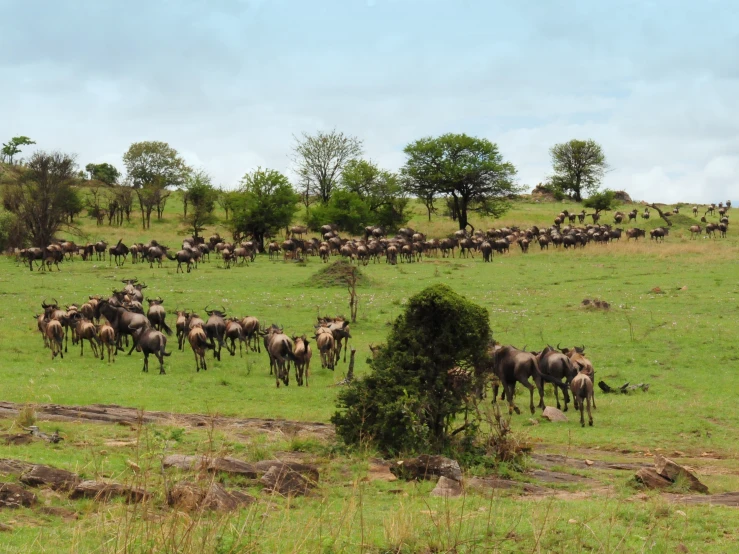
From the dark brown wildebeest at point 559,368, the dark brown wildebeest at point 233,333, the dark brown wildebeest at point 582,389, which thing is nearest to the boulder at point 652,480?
the dark brown wildebeest at point 582,389

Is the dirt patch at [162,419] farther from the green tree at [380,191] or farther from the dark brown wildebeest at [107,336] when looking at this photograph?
the green tree at [380,191]

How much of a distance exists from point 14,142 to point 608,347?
114 meters

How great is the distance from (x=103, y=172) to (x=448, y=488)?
4433 inches

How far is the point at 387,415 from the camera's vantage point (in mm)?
13047

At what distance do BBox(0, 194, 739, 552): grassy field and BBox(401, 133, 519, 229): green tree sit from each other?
2277 cm

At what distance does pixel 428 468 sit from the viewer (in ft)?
36.8

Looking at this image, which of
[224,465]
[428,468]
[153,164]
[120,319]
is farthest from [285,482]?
[153,164]

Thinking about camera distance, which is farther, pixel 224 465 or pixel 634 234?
pixel 634 234

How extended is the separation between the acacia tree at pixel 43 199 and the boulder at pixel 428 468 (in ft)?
173

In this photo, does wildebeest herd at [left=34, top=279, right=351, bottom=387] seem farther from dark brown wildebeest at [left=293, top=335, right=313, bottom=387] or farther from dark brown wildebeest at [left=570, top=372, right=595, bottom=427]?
dark brown wildebeest at [left=570, top=372, right=595, bottom=427]

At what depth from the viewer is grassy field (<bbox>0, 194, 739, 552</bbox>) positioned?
7.56 metres

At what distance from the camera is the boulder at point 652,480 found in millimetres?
11297

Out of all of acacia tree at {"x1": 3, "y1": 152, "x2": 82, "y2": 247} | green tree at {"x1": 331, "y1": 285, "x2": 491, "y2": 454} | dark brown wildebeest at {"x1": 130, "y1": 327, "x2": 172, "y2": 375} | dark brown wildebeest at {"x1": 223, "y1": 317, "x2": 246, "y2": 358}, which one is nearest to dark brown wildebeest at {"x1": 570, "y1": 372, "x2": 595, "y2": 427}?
green tree at {"x1": 331, "y1": 285, "x2": 491, "y2": 454}

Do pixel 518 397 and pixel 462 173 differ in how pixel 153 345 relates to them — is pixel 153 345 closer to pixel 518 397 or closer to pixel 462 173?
pixel 518 397
